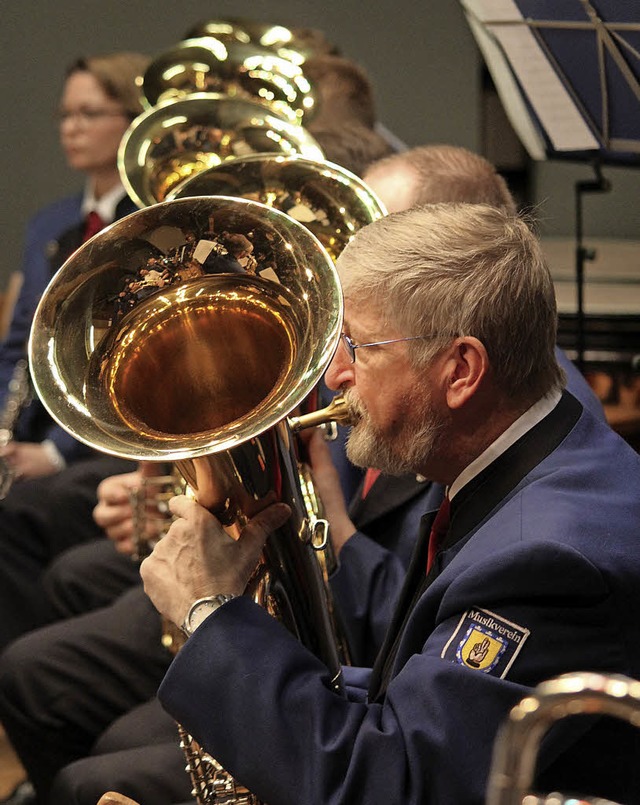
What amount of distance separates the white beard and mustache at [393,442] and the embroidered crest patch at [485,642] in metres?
0.28

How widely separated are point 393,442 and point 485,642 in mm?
353

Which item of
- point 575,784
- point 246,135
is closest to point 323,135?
point 246,135

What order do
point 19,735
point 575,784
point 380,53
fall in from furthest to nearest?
point 380,53 < point 19,735 < point 575,784

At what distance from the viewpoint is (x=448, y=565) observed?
1410 millimetres

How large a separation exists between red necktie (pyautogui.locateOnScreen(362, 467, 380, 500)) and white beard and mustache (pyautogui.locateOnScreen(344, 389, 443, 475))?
0.50 meters

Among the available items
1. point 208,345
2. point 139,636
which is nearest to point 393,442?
point 208,345

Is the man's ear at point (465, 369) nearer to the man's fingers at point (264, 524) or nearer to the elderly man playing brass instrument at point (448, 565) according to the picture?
the elderly man playing brass instrument at point (448, 565)

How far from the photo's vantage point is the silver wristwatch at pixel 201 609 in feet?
4.72

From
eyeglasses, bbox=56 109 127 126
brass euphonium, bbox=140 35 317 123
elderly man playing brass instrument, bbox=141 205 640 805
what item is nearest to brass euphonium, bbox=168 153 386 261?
elderly man playing brass instrument, bbox=141 205 640 805

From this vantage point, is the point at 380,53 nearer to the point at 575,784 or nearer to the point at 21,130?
the point at 21,130

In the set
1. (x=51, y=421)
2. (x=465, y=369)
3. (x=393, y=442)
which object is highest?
(x=465, y=369)

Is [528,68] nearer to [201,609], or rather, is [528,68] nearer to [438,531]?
[438,531]

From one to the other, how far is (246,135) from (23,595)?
4.88 ft

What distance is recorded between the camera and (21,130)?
215 inches
